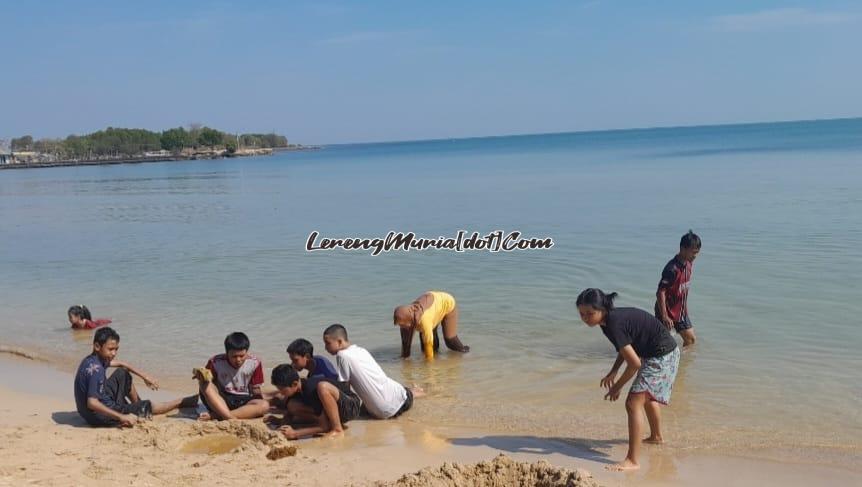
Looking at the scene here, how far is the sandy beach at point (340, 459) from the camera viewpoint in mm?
5020

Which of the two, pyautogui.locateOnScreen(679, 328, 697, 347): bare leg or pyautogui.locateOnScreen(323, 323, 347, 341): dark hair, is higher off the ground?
pyautogui.locateOnScreen(323, 323, 347, 341): dark hair

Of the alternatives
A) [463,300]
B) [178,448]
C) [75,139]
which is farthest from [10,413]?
[75,139]

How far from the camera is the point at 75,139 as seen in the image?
130 m

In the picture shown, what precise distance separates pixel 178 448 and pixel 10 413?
6.79 ft

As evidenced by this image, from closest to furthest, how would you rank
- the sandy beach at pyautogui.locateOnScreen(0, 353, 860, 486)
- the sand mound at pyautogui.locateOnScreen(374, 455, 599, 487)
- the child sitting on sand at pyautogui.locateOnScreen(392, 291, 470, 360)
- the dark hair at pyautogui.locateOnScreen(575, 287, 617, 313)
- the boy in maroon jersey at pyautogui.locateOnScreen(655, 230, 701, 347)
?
the sand mound at pyautogui.locateOnScreen(374, 455, 599, 487) < the sandy beach at pyautogui.locateOnScreen(0, 353, 860, 486) < the dark hair at pyautogui.locateOnScreen(575, 287, 617, 313) < the boy in maroon jersey at pyautogui.locateOnScreen(655, 230, 701, 347) < the child sitting on sand at pyautogui.locateOnScreen(392, 291, 470, 360)

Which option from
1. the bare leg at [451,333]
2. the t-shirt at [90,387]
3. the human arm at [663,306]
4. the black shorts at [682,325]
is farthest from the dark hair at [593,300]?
the t-shirt at [90,387]

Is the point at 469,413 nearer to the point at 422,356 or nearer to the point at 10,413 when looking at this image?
the point at 422,356

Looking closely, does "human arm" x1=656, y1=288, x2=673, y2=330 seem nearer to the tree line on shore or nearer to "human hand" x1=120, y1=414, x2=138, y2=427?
"human hand" x1=120, y1=414, x2=138, y2=427

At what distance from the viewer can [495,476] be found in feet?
16.0

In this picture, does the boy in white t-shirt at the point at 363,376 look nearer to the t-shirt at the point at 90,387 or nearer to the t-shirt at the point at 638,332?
the t-shirt at the point at 90,387

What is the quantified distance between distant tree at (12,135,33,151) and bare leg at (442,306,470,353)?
150 m

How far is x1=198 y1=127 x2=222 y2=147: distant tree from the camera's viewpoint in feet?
474

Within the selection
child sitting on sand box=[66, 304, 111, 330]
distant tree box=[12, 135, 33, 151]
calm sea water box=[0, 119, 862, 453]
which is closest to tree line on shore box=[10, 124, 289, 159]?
distant tree box=[12, 135, 33, 151]

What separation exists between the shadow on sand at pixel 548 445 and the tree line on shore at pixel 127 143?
13267cm
